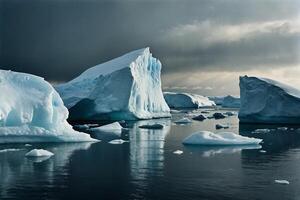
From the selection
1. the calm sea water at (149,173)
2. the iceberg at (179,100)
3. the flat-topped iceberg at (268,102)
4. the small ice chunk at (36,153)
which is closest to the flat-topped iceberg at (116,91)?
the flat-topped iceberg at (268,102)

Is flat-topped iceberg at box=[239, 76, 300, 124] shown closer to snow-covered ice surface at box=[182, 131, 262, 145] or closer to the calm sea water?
snow-covered ice surface at box=[182, 131, 262, 145]

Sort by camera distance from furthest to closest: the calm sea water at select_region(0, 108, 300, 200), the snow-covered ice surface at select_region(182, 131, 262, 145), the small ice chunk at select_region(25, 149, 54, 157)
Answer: the snow-covered ice surface at select_region(182, 131, 262, 145) < the small ice chunk at select_region(25, 149, 54, 157) < the calm sea water at select_region(0, 108, 300, 200)

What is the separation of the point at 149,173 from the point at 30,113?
8272 mm

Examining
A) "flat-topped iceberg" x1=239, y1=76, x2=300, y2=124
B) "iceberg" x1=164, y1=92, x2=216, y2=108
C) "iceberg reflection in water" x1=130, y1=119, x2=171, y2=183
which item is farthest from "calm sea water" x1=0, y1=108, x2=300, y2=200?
"iceberg" x1=164, y1=92, x2=216, y2=108

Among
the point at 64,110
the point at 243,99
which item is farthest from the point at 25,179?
the point at 243,99

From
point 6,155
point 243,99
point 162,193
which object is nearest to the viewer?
point 162,193

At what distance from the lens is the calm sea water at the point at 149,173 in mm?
9836

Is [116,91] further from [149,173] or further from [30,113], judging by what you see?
[149,173]

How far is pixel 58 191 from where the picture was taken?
984cm

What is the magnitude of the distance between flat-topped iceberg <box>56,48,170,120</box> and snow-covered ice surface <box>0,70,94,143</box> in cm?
1567

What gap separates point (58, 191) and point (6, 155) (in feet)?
19.6

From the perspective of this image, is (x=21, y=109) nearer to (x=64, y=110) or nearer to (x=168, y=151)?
(x=64, y=110)

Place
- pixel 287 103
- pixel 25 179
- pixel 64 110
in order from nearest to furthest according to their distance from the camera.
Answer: pixel 25 179 → pixel 64 110 → pixel 287 103

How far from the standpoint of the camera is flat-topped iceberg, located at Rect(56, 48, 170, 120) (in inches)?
1427
